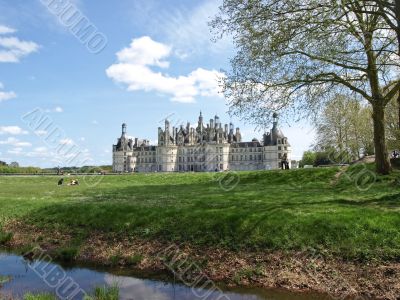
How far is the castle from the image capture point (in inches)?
6388

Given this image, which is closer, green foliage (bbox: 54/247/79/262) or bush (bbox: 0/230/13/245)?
green foliage (bbox: 54/247/79/262)

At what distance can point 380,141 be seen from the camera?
23.5 meters

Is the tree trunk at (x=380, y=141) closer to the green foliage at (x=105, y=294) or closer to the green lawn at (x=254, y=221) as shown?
the green lawn at (x=254, y=221)

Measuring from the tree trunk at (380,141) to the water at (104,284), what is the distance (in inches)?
588

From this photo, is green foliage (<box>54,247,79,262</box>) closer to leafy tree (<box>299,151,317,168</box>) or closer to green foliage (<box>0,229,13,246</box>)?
green foliage (<box>0,229,13,246</box>)

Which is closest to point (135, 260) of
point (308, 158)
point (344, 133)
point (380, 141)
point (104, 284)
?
point (104, 284)

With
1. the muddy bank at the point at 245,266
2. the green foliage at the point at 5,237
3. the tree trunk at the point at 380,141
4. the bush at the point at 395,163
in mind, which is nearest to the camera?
the muddy bank at the point at 245,266

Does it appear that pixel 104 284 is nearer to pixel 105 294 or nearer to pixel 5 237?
pixel 105 294

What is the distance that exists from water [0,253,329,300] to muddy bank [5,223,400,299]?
0.62m

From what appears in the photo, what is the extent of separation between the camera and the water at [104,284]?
10797 millimetres

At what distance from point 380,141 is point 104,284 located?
1839 centimetres

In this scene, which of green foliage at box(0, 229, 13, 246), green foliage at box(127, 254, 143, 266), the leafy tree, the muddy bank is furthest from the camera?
the leafy tree

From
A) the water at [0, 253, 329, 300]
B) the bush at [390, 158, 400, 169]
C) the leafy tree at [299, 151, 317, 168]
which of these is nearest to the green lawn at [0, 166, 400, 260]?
the water at [0, 253, 329, 300]

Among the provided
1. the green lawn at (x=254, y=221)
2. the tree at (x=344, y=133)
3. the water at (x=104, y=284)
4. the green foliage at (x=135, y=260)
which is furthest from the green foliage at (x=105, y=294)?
the tree at (x=344, y=133)
